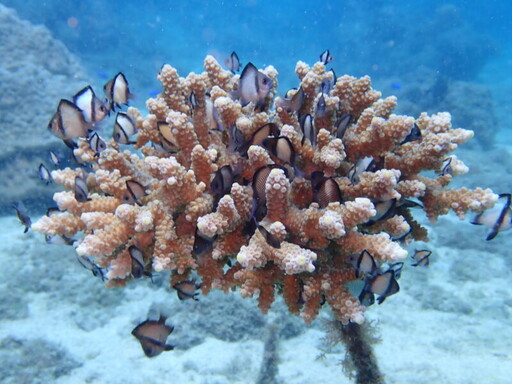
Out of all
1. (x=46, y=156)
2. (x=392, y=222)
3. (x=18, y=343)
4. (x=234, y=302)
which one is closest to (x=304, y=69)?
(x=392, y=222)

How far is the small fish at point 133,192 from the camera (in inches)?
105

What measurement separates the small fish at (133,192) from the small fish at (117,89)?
4.33 feet

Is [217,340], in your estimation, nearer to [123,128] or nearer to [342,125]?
[123,128]

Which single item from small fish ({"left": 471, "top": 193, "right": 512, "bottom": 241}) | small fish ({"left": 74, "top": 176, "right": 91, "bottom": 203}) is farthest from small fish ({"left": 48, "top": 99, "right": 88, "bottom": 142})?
small fish ({"left": 471, "top": 193, "right": 512, "bottom": 241})

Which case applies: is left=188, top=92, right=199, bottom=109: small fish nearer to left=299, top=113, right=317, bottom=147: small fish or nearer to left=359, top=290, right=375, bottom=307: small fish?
left=299, top=113, right=317, bottom=147: small fish

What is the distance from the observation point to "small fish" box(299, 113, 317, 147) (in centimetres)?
270

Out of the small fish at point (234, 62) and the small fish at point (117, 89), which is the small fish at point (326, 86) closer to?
the small fish at point (117, 89)

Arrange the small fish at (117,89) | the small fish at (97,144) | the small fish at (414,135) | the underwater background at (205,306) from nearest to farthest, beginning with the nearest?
1. the small fish at (414,135)
2. the small fish at (97,144)
3. the small fish at (117,89)
4. the underwater background at (205,306)

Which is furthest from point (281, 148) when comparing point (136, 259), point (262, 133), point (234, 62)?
point (234, 62)

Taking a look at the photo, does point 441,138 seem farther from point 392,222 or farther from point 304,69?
point 304,69

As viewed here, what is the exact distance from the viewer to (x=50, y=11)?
30.2 m

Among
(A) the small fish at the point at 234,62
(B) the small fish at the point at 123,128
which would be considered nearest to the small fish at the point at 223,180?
(B) the small fish at the point at 123,128

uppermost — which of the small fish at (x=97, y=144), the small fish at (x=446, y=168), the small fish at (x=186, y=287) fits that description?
the small fish at (x=446, y=168)

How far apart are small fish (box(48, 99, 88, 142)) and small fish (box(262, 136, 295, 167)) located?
1.66m
